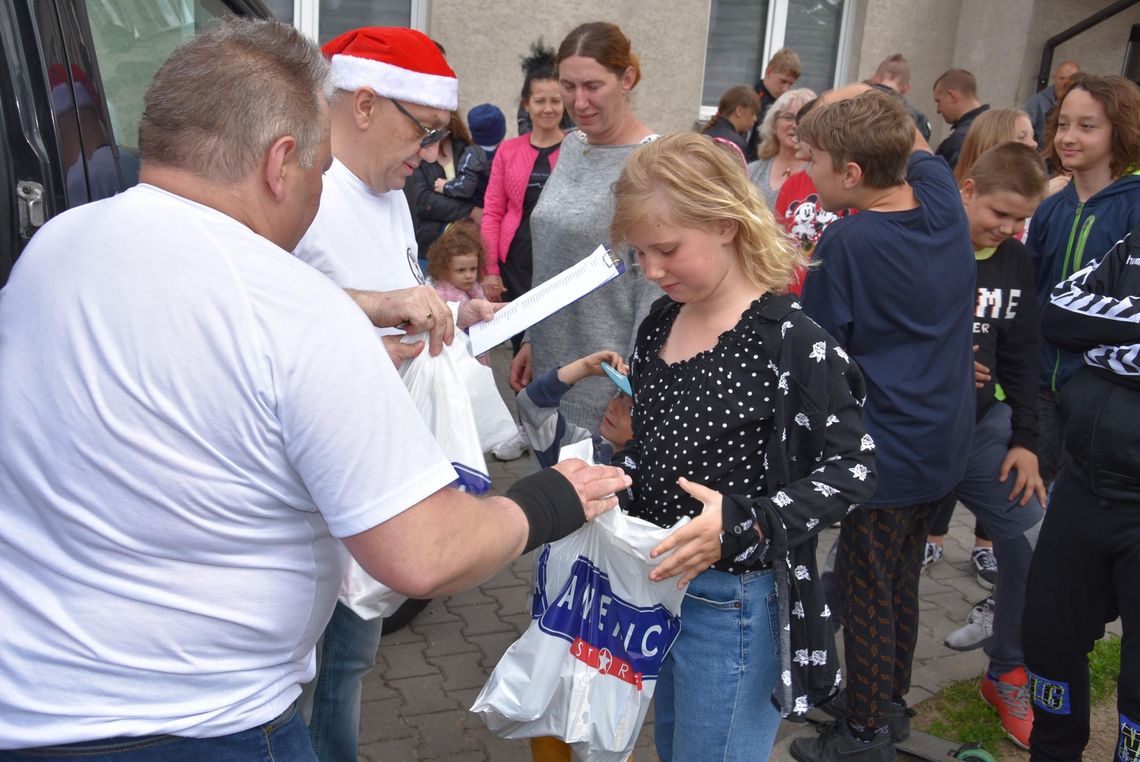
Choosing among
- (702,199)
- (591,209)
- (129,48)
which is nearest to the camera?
(702,199)

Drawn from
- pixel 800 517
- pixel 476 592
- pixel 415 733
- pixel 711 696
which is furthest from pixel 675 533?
pixel 476 592

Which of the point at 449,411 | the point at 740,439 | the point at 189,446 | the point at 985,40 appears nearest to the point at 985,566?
the point at 740,439

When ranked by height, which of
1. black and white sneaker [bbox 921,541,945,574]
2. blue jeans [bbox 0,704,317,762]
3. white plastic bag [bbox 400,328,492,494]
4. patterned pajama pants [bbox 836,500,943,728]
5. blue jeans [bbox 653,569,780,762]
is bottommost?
black and white sneaker [bbox 921,541,945,574]

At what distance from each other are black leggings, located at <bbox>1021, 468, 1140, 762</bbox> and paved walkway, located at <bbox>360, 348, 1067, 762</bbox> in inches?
31.4

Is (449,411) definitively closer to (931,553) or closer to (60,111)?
(60,111)

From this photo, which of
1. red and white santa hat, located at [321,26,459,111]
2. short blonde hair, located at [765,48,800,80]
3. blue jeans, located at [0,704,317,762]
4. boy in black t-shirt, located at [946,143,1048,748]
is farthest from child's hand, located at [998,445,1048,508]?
short blonde hair, located at [765,48,800,80]

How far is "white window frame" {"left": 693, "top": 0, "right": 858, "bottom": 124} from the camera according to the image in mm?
9359

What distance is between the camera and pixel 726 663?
1.96 meters

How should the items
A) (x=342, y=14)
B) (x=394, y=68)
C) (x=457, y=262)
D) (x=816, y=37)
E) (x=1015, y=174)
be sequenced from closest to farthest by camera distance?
(x=394, y=68), (x=1015, y=174), (x=457, y=262), (x=342, y=14), (x=816, y=37)

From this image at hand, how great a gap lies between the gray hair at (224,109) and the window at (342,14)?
7269 mm

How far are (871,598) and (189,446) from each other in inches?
81.8

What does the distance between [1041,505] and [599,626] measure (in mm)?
1931

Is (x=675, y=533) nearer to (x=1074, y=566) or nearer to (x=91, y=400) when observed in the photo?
(x=91, y=400)

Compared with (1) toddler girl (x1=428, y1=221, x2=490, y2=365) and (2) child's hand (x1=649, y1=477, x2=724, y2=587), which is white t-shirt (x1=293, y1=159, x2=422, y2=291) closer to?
(2) child's hand (x1=649, y1=477, x2=724, y2=587)
